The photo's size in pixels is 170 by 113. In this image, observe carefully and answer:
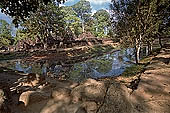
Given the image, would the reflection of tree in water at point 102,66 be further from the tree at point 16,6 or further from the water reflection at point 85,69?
the tree at point 16,6

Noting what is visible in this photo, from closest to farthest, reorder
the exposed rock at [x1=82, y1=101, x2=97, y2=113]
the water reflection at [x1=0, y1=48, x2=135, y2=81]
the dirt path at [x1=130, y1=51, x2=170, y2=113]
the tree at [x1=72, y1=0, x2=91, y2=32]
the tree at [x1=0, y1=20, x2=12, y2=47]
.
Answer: the dirt path at [x1=130, y1=51, x2=170, y2=113] → the exposed rock at [x1=82, y1=101, x2=97, y2=113] → the water reflection at [x1=0, y1=48, x2=135, y2=81] → the tree at [x1=0, y1=20, x2=12, y2=47] → the tree at [x1=72, y1=0, x2=91, y2=32]

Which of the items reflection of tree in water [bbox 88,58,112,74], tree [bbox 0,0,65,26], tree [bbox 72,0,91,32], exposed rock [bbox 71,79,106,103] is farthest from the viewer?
tree [bbox 72,0,91,32]

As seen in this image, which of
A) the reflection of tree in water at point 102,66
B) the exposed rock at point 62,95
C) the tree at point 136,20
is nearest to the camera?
the exposed rock at point 62,95

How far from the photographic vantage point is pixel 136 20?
1633 centimetres

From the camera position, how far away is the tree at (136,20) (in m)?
16.0

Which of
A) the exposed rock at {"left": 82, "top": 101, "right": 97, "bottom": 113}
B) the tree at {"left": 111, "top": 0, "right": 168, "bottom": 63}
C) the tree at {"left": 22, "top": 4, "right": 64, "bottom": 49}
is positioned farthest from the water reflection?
the tree at {"left": 22, "top": 4, "right": 64, "bottom": 49}

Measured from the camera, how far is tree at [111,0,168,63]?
52.6ft

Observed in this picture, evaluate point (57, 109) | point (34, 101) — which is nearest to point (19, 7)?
point (34, 101)

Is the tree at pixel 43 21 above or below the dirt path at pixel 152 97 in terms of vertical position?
above

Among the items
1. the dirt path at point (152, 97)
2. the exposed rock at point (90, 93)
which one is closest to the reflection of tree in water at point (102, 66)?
the dirt path at point (152, 97)

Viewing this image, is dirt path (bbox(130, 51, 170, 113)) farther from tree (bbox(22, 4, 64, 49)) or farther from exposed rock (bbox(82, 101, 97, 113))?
tree (bbox(22, 4, 64, 49))

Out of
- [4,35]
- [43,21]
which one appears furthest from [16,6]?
[4,35]

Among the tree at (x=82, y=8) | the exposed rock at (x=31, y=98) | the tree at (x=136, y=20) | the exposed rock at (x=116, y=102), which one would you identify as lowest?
the exposed rock at (x=31, y=98)

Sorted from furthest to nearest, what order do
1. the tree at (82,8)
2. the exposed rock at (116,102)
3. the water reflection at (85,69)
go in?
1. the tree at (82,8)
2. the water reflection at (85,69)
3. the exposed rock at (116,102)
